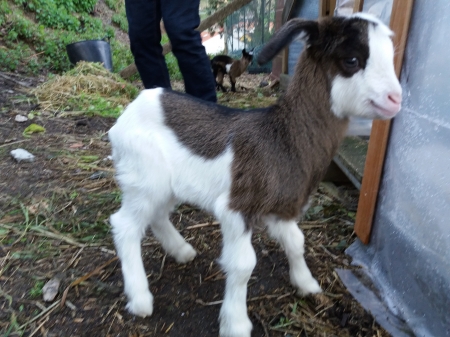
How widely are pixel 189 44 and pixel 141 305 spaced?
194 cm

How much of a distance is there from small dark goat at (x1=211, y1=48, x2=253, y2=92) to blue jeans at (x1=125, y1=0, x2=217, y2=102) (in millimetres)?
3950

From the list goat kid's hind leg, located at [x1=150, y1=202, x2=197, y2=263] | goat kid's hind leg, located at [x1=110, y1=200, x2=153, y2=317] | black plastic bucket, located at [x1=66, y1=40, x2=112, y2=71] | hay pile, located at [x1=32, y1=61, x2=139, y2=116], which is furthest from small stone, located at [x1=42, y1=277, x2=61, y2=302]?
black plastic bucket, located at [x1=66, y1=40, x2=112, y2=71]

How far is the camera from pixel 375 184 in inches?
82.4

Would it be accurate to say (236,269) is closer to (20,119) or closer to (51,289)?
(51,289)

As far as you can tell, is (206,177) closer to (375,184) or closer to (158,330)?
(158,330)

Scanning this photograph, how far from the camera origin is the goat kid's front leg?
5.34 feet

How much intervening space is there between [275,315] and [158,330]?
539 millimetres

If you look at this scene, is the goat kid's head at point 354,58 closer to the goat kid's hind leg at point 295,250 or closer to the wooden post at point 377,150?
the wooden post at point 377,150

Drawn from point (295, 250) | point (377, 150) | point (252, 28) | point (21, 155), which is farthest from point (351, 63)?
point (252, 28)

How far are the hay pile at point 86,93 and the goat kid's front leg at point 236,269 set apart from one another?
319 centimetres

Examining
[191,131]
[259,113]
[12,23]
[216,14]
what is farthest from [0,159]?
[12,23]

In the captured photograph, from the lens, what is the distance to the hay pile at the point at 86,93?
450 centimetres

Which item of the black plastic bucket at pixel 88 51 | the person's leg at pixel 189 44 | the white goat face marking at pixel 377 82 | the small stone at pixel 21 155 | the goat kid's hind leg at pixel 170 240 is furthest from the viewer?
the black plastic bucket at pixel 88 51

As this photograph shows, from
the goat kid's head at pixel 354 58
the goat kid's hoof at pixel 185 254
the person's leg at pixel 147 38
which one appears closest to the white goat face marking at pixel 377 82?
the goat kid's head at pixel 354 58
